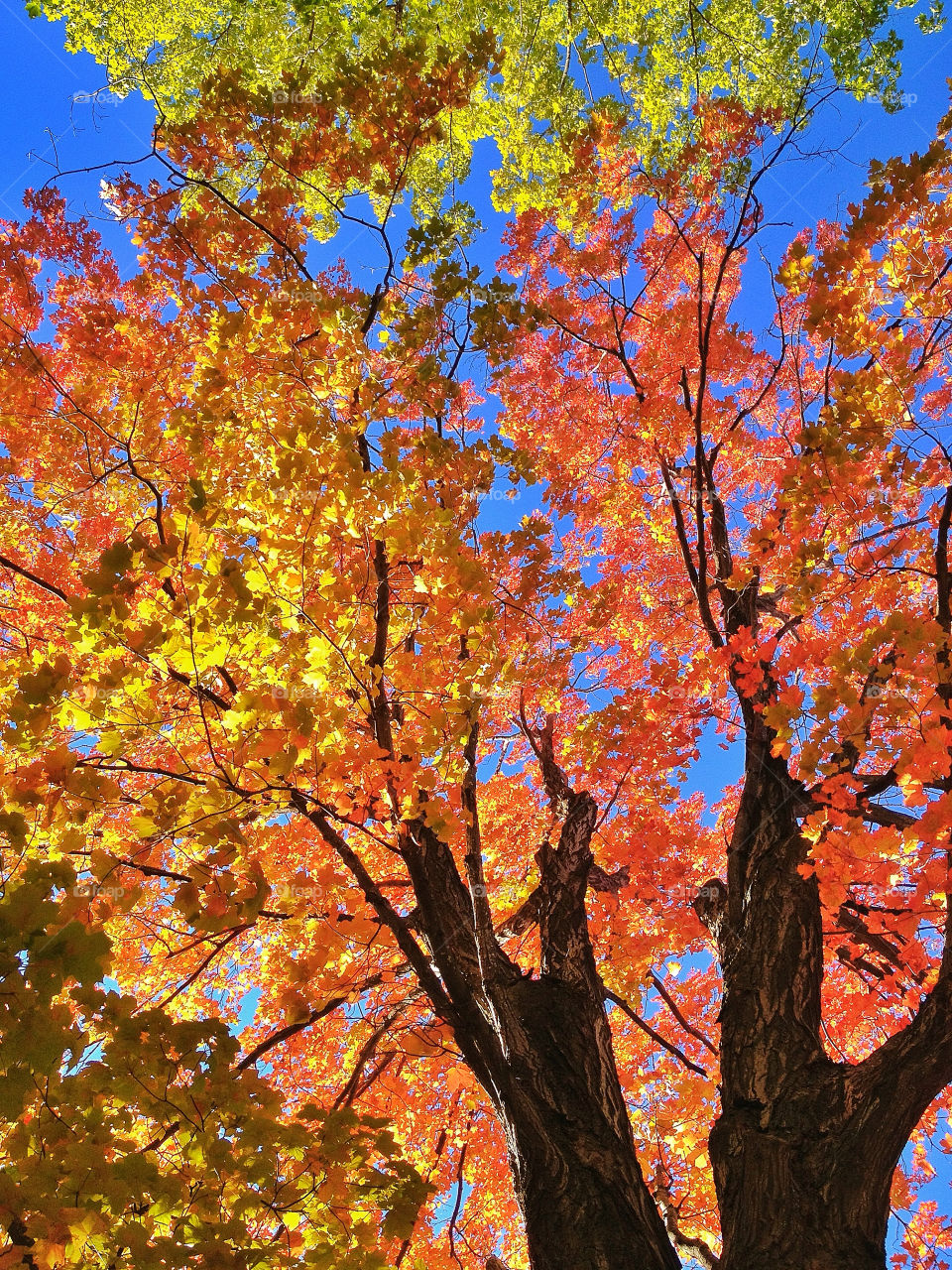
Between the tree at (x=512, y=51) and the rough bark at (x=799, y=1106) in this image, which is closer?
the rough bark at (x=799, y=1106)

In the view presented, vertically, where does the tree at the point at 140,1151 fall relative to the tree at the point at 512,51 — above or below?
below

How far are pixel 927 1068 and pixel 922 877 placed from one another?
37.6 inches

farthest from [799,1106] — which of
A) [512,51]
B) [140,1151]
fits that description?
[512,51]

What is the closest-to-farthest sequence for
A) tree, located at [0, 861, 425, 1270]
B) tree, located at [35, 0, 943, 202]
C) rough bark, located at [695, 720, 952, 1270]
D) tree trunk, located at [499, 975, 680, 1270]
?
1. tree, located at [0, 861, 425, 1270]
2. rough bark, located at [695, 720, 952, 1270]
3. tree trunk, located at [499, 975, 680, 1270]
4. tree, located at [35, 0, 943, 202]

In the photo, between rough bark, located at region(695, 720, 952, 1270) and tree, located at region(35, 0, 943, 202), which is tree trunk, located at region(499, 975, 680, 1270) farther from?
tree, located at region(35, 0, 943, 202)

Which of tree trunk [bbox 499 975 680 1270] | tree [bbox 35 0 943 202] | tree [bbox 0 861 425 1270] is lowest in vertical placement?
tree [bbox 0 861 425 1270]

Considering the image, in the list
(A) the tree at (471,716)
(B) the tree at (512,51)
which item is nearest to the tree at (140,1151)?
(A) the tree at (471,716)

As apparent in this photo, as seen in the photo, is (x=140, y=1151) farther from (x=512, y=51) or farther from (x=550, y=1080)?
(x=512, y=51)

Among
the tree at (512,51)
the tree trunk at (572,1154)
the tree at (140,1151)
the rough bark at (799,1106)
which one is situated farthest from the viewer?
the tree at (512,51)

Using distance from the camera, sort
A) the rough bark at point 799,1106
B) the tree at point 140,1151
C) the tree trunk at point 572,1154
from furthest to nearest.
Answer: the tree trunk at point 572,1154
the rough bark at point 799,1106
the tree at point 140,1151

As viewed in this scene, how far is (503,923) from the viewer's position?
220 inches

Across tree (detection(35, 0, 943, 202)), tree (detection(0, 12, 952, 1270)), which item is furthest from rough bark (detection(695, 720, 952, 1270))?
tree (detection(35, 0, 943, 202))

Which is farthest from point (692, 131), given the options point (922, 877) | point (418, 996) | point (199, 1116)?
point (199, 1116)

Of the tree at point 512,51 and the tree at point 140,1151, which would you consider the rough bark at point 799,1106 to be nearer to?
the tree at point 140,1151
